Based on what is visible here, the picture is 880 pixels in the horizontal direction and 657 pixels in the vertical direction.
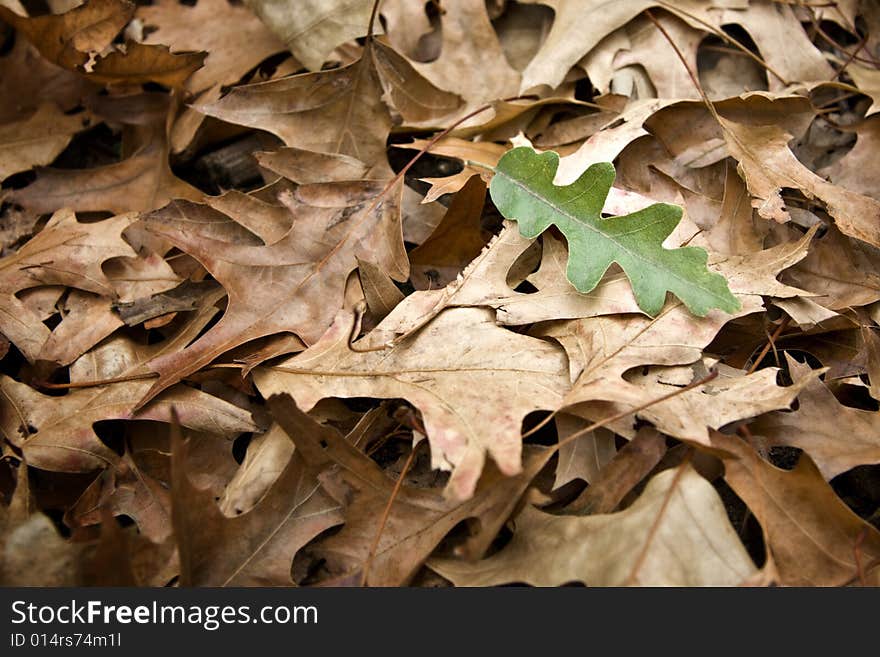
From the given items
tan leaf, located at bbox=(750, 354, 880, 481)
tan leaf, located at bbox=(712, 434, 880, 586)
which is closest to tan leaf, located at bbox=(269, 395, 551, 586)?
tan leaf, located at bbox=(712, 434, 880, 586)

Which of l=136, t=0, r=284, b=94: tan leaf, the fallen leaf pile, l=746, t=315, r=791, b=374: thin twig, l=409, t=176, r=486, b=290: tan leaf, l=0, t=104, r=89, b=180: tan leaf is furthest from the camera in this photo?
l=136, t=0, r=284, b=94: tan leaf

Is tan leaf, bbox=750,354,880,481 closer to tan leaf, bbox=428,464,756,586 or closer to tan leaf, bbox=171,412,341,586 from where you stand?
tan leaf, bbox=428,464,756,586

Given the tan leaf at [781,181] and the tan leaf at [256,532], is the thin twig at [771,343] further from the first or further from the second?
the tan leaf at [256,532]

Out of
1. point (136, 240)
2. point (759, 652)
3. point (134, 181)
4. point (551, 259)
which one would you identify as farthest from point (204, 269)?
point (759, 652)

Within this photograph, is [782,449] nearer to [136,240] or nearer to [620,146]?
[620,146]

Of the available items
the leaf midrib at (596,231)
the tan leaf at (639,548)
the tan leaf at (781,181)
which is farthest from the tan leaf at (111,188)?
the tan leaf at (781,181)

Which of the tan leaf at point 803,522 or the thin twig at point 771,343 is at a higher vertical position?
the thin twig at point 771,343

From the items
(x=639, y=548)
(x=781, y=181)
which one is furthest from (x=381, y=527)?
(x=781, y=181)
